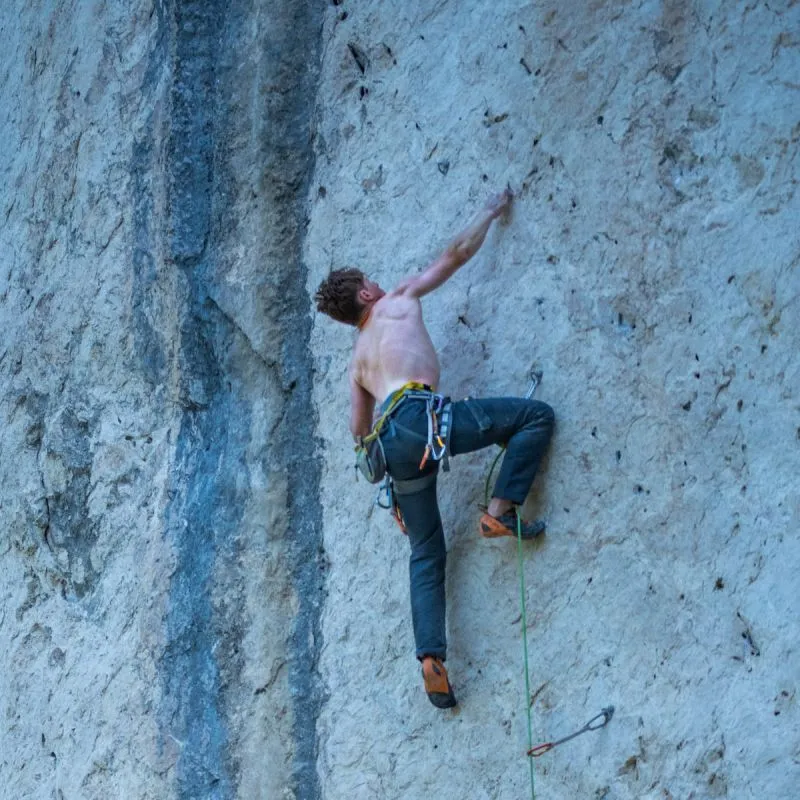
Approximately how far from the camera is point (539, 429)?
5.71 meters

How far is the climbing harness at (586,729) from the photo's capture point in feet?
17.9

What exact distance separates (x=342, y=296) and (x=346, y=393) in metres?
0.59

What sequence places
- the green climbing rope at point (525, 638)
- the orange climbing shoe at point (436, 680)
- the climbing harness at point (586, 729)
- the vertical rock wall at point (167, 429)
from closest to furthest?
the climbing harness at point (586, 729) < the green climbing rope at point (525, 638) < the orange climbing shoe at point (436, 680) < the vertical rock wall at point (167, 429)

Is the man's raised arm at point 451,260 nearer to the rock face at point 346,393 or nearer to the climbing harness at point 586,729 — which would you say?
the rock face at point 346,393

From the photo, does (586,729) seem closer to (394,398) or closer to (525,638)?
(525,638)

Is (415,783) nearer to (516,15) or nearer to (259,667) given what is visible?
(259,667)

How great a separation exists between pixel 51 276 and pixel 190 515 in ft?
5.48

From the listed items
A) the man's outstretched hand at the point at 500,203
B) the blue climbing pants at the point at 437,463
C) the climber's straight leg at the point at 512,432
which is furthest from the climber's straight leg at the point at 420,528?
the man's outstretched hand at the point at 500,203

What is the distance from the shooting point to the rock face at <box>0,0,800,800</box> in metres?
5.36

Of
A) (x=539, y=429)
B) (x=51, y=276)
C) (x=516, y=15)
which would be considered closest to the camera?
(x=539, y=429)

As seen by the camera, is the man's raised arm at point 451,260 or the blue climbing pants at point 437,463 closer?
the blue climbing pants at point 437,463

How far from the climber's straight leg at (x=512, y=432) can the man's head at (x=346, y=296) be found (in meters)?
0.67

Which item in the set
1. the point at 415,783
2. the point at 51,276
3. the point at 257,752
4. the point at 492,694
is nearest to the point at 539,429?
the point at 492,694

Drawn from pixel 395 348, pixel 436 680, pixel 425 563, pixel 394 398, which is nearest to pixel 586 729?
pixel 436 680
